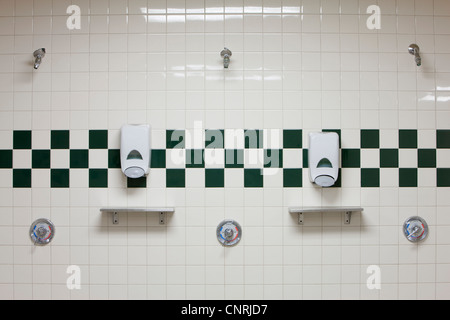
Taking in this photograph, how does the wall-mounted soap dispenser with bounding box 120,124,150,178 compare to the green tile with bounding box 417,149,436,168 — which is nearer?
the wall-mounted soap dispenser with bounding box 120,124,150,178

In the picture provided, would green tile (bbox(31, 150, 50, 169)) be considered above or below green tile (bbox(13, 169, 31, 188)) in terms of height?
above

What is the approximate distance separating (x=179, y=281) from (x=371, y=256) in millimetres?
1325

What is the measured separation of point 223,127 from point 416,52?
4.55ft

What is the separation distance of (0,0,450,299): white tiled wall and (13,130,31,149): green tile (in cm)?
4

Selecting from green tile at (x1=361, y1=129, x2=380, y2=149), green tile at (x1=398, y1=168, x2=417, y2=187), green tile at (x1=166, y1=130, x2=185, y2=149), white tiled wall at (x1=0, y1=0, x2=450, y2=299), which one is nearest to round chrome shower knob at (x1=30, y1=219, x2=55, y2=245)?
white tiled wall at (x1=0, y1=0, x2=450, y2=299)

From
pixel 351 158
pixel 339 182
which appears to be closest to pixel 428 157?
pixel 351 158

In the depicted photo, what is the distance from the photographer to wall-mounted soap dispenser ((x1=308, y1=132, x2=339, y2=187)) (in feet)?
6.93

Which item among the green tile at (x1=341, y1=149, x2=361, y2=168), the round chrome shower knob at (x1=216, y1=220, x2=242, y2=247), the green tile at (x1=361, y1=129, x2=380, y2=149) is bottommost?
the round chrome shower knob at (x1=216, y1=220, x2=242, y2=247)

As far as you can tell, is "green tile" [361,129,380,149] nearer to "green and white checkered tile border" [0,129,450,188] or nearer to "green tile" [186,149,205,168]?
"green and white checkered tile border" [0,129,450,188]

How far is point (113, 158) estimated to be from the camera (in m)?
2.21

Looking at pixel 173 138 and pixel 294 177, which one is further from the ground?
pixel 173 138

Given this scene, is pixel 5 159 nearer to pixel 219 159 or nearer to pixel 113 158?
pixel 113 158
